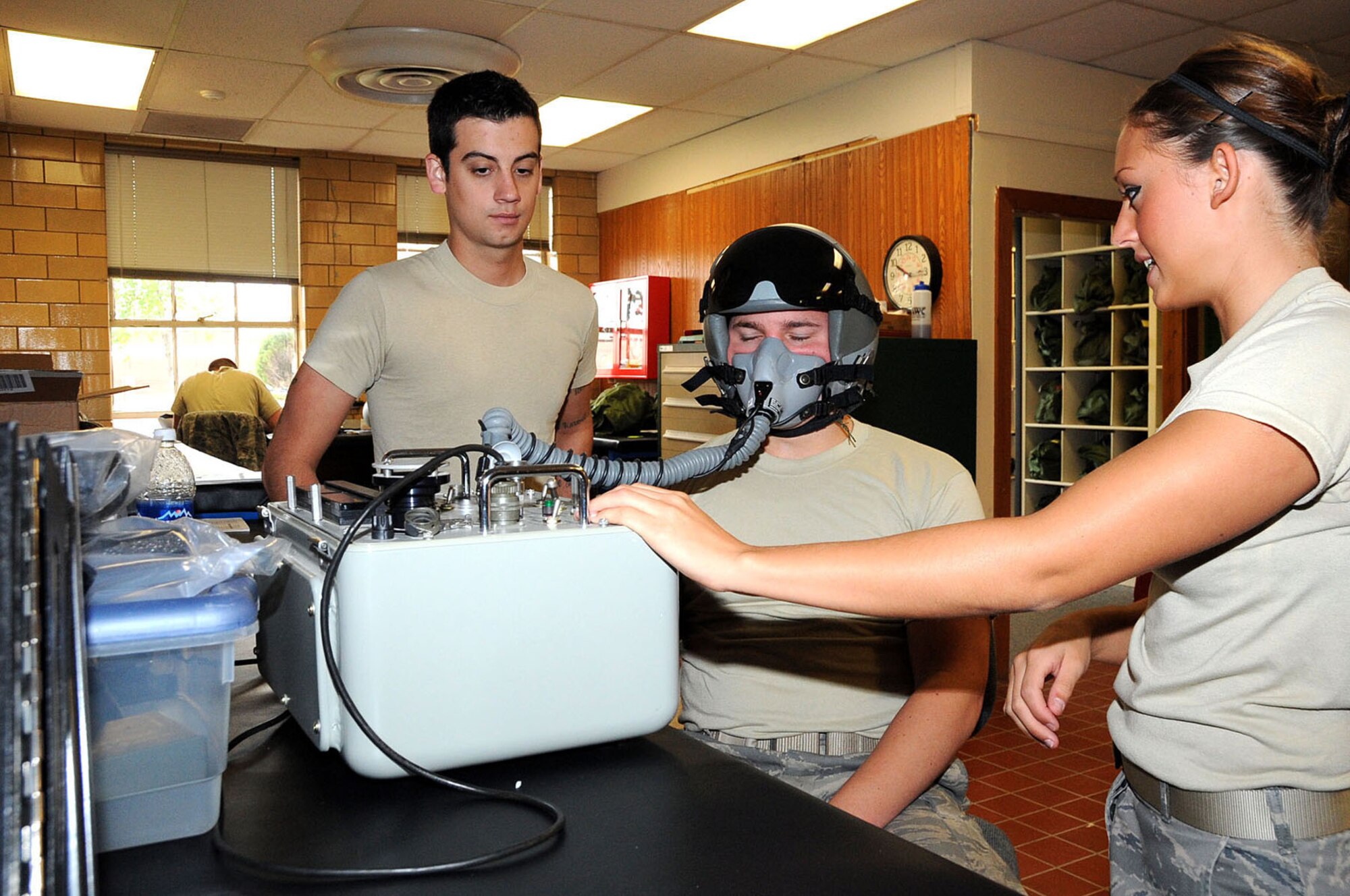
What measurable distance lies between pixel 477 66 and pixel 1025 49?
252 cm

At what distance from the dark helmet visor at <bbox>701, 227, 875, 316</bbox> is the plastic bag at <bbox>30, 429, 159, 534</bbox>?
35.6 inches

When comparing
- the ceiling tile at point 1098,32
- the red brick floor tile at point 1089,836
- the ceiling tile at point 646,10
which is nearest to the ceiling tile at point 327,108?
the ceiling tile at point 646,10

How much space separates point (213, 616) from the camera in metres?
0.74

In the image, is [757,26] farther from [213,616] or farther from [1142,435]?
[213,616]

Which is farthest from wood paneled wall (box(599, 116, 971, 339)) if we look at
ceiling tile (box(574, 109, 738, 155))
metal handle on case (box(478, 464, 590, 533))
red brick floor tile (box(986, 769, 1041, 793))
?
metal handle on case (box(478, 464, 590, 533))

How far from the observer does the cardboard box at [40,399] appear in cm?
135

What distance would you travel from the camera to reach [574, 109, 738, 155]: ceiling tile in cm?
606

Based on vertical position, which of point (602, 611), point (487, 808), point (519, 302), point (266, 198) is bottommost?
point (487, 808)

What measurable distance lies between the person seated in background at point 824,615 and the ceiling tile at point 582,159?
18.4ft

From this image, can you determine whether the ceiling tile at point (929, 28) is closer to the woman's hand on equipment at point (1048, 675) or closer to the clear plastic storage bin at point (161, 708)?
the woman's hand on equipment at point (1048, 675)

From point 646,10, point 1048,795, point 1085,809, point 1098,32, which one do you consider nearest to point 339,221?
point 646,10

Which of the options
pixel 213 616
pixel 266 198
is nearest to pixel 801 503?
pixel 213 616

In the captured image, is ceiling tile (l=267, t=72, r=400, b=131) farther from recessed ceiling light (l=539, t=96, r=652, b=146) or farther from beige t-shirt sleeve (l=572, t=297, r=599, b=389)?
beige t-shirt sleeve (l=572, t=297, r=599, b=389)

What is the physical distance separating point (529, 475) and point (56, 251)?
6.80 m
